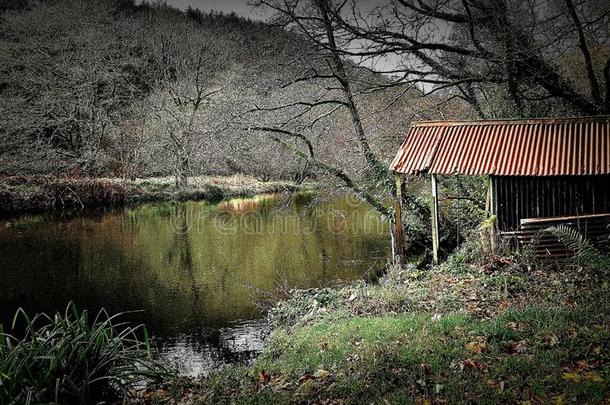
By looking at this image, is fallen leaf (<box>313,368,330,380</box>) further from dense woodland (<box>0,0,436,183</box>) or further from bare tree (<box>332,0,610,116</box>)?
dense woodland (<box>0,0,436,183</box>)

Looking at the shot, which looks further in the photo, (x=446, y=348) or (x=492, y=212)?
(x=492, y=212)

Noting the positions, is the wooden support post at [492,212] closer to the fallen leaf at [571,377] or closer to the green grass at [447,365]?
the green grass at [447,365]

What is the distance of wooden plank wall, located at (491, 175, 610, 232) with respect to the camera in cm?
1207

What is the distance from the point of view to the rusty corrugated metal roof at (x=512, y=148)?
11.6 meters

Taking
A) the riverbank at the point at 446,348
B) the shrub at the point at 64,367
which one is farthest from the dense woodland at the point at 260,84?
the shrub at the point at 64,367

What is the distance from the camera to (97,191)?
30.9 metres

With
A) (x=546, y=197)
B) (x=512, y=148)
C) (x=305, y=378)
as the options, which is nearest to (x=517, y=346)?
(x=305, y=378)

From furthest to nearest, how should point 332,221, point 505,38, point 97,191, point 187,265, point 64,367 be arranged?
1. point 97,191
2. point 332,221
3. point 187,265
4. point 505,38
5. point 64,367

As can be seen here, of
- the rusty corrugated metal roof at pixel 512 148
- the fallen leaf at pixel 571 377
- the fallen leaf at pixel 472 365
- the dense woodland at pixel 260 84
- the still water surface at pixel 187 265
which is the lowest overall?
the still water surface at pixel 187 265

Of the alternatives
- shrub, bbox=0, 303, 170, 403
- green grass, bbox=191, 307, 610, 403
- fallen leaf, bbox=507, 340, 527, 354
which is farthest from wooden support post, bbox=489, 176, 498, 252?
shrub, bbox=0, 303, 170, 403

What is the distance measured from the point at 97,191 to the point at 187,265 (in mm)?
17497

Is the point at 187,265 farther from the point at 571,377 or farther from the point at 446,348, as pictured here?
the point at 571,377

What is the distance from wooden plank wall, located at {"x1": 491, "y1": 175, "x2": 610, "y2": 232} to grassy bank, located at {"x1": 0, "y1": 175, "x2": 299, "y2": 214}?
55.7 feet

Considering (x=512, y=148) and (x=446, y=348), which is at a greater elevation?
(x=512, y=148)
